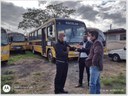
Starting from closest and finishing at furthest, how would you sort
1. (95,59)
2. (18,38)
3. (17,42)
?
(95,59) < (17,42) < (18,38)

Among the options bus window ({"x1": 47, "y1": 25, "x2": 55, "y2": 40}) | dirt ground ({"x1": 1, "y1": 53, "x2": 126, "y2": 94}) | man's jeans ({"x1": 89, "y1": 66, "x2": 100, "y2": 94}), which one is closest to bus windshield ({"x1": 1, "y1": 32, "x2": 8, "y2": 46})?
dirt ground ({"x1": 1, "y1": 53, "x2": 126, "y2": 94})

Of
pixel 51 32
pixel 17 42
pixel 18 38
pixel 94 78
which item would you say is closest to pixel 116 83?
pixel 94 78

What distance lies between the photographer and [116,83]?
695 cm

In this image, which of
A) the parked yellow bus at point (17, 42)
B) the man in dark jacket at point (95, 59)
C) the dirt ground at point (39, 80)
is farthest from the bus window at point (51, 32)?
the man in dark jacket at point (95, 59)

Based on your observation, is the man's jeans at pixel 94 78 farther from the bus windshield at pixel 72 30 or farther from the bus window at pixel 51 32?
the bus window at pixel 51 32

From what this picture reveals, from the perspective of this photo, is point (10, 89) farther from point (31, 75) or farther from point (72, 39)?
point (72, 39)

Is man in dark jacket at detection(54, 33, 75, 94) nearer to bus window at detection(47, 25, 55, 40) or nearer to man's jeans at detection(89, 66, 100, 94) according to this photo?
man's jeans at detection(89, 66, 100, 94)

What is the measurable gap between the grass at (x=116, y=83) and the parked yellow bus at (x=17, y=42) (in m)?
7.99

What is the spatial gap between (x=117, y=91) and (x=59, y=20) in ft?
16.6

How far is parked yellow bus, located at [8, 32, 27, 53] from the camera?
14.4 meters

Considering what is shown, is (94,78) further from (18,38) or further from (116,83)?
(18,38)

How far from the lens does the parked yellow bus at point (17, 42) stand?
1437 centimetres

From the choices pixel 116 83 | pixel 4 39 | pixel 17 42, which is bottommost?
pixel 116 83

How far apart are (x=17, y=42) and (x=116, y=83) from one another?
9320mm
